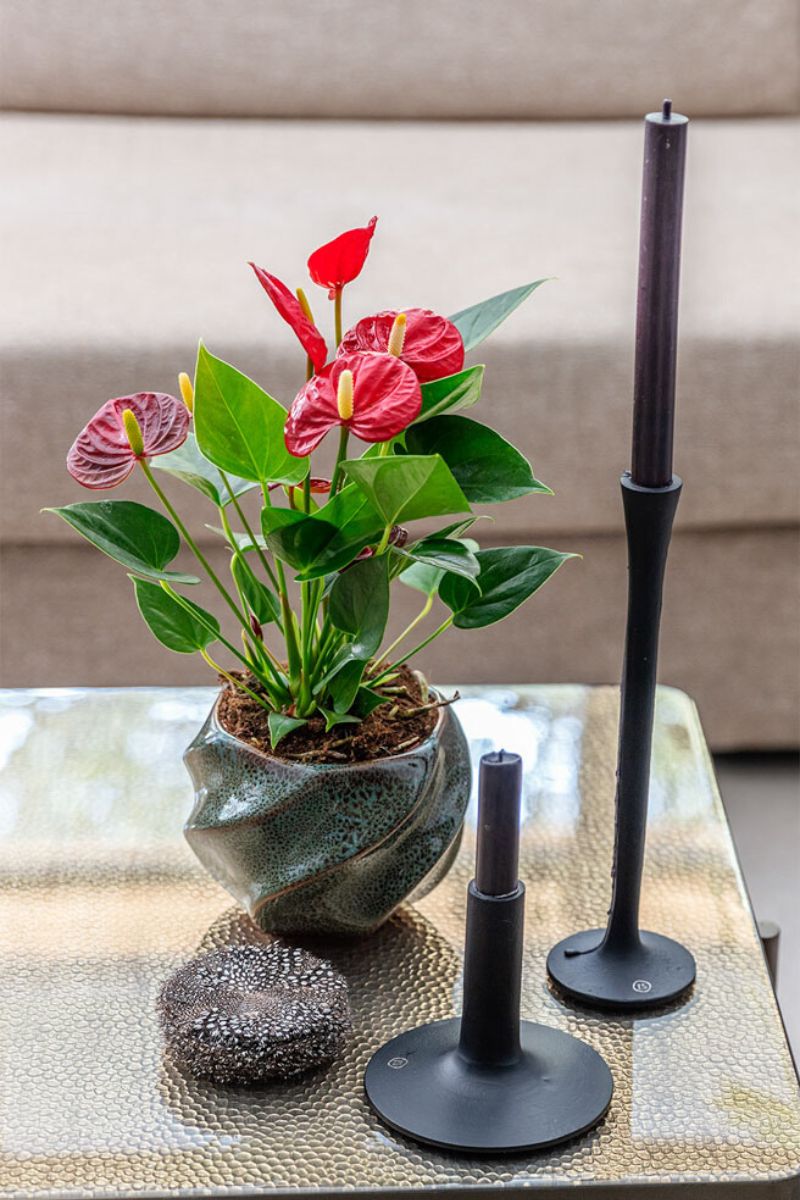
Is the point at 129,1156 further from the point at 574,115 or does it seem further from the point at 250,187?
the point at 574,115

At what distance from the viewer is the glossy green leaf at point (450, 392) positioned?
0.69 meters

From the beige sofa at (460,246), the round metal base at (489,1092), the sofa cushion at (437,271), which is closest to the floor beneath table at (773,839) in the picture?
the beige sofa at (460,246)

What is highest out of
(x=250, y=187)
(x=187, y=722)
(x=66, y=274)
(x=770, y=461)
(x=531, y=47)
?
(x=531, y=47)

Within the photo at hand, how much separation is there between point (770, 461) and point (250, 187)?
0.64 meters

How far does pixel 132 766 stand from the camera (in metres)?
0.98

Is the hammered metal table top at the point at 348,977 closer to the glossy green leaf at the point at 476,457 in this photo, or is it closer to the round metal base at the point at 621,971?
the round metal base at the point at 621,971

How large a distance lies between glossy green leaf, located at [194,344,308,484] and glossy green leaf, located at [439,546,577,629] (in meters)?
0.11

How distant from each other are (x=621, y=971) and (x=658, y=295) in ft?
1.06

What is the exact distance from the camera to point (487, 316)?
0.75m

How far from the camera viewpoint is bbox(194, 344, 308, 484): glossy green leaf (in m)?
0.69

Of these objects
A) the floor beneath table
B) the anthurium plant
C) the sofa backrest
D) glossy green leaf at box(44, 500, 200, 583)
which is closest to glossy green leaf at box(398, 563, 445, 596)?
the anthurium plant

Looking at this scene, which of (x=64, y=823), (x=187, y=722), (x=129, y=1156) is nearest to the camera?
(x=129, y=1156)

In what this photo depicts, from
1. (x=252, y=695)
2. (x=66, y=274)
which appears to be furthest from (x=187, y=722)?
(x=66, y=274)

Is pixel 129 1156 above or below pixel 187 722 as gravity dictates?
below
